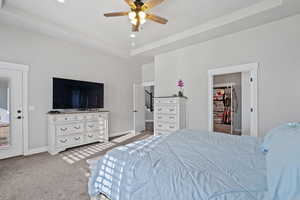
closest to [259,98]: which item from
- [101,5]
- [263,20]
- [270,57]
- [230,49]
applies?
[270,57]

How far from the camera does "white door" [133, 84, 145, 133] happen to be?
550cm

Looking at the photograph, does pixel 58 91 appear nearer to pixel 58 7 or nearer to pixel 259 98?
pixel 58 7

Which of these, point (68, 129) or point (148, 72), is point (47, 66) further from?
point (148, 72)

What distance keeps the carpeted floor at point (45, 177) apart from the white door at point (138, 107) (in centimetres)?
237

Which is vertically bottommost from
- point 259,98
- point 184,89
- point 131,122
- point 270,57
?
point 131,122

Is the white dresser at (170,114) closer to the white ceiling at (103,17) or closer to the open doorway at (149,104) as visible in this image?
the white ceiling at (103,17)

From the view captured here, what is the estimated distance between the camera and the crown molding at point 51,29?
2.75 meters

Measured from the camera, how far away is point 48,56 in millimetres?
3533

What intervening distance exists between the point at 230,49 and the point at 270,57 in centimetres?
80

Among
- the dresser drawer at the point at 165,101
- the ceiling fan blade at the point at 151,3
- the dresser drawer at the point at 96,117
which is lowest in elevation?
the dresser drawer at the point at 96,117

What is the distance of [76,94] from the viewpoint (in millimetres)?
3834

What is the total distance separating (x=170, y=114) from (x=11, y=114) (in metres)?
3.57

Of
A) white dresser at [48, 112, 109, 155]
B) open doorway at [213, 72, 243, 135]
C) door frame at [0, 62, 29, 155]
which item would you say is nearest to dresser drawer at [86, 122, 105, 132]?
white dresser at [48, 112, 109, 155]

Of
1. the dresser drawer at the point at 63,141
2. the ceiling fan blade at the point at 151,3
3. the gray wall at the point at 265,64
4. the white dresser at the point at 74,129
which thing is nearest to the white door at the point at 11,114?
the white dresser at the point at 74,129
